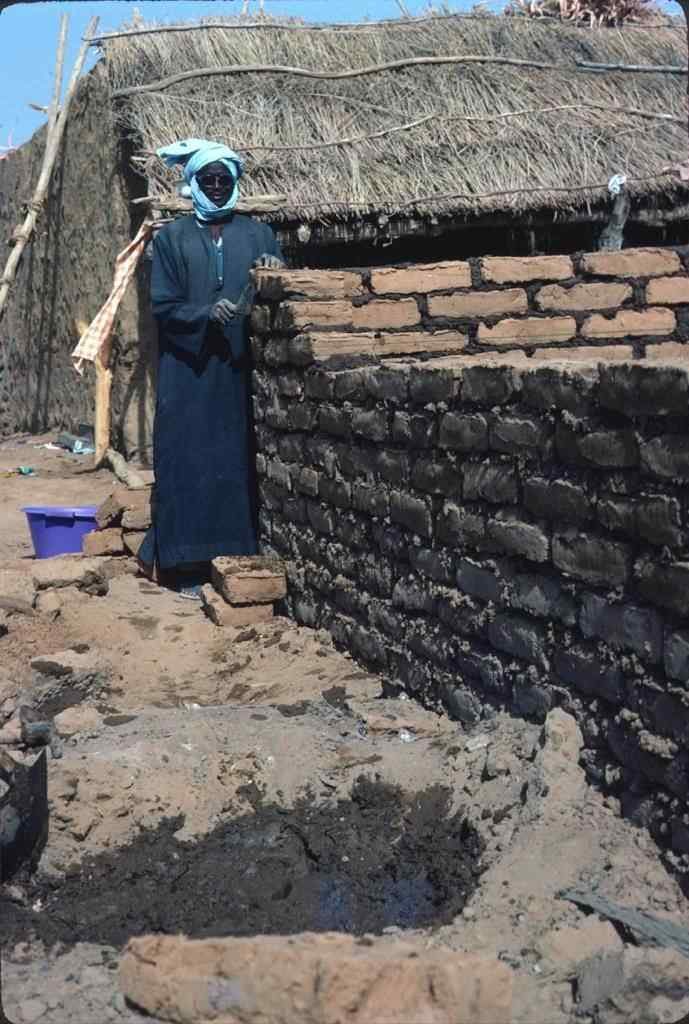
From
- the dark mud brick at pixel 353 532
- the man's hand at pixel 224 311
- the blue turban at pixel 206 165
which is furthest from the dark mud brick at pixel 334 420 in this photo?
the blue turban at pixel 206 165

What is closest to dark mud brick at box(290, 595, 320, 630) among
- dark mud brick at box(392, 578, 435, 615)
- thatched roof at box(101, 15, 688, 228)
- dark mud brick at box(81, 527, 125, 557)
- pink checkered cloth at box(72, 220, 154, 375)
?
dark mud brick at box(392, 578, 435, 615)

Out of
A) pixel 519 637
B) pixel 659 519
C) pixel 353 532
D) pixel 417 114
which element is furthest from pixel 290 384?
pixel 417 114

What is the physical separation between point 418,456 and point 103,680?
1.57 metres

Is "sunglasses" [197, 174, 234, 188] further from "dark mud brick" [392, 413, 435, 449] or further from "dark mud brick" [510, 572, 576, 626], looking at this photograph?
"dark mud brick" [510, 572, 576, 626]

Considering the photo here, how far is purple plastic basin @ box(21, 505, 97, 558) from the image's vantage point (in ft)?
21.8

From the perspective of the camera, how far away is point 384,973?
7.04 feet

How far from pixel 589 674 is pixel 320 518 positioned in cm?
196

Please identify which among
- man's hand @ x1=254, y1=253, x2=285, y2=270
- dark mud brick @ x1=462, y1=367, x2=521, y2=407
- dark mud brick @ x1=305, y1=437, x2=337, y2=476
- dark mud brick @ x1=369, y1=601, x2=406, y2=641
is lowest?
dark mud brick @ x1=369, y1=601, x2=406, y2=641

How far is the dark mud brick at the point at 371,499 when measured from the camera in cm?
439

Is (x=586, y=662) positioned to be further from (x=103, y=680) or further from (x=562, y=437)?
(x=103, y=680)

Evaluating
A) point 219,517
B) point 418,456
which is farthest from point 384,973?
point 219,517

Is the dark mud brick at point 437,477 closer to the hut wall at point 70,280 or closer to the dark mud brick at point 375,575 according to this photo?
the dark mud brick at point 375,575

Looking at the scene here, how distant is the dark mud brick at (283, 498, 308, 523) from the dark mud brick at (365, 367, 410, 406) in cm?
92

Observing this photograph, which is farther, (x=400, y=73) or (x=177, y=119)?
(x=400, y=73)
